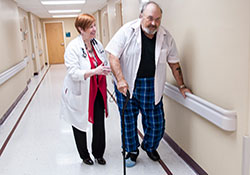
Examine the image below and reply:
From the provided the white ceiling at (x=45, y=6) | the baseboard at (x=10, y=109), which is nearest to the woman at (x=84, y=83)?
the baseboard at (x=10, y=109)

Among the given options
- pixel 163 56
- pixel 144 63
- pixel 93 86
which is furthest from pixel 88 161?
pixel 163 56

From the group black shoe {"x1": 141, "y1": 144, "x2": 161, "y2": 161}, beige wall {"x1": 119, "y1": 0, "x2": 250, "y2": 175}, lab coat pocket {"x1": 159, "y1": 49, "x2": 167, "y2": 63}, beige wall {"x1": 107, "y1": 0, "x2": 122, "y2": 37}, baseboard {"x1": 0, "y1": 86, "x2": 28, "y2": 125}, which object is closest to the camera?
beige wall {"x1": 119, "y1": 0, "x2": 250, "y2": 175}

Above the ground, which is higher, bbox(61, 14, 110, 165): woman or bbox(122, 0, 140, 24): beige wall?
bbox(122, 0, 140, 24): beige wall

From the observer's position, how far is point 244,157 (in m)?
1.63

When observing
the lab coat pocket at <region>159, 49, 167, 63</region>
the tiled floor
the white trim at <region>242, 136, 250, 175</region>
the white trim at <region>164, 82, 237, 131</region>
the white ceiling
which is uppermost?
the white ceiling

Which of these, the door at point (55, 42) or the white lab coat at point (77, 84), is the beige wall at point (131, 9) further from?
the door at point (55, 42)

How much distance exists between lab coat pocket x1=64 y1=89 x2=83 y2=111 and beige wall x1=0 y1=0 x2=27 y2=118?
6.84 ft

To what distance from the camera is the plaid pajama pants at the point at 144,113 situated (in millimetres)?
2334

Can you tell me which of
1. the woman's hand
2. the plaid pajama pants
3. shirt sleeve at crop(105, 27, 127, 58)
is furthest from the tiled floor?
shirt sleeve at crop(105, 27, 127, 58)

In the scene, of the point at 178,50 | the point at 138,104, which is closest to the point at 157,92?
the point at 138,104

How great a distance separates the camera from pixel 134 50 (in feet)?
7.32

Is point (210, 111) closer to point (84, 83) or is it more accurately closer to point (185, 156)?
point (185, 156)

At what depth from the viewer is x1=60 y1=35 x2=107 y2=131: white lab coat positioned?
2.21m

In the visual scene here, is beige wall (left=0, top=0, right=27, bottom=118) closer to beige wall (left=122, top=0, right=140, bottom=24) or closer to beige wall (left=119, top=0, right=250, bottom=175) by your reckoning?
beige wall (left=122, top=0, right=140, bottom=24)
